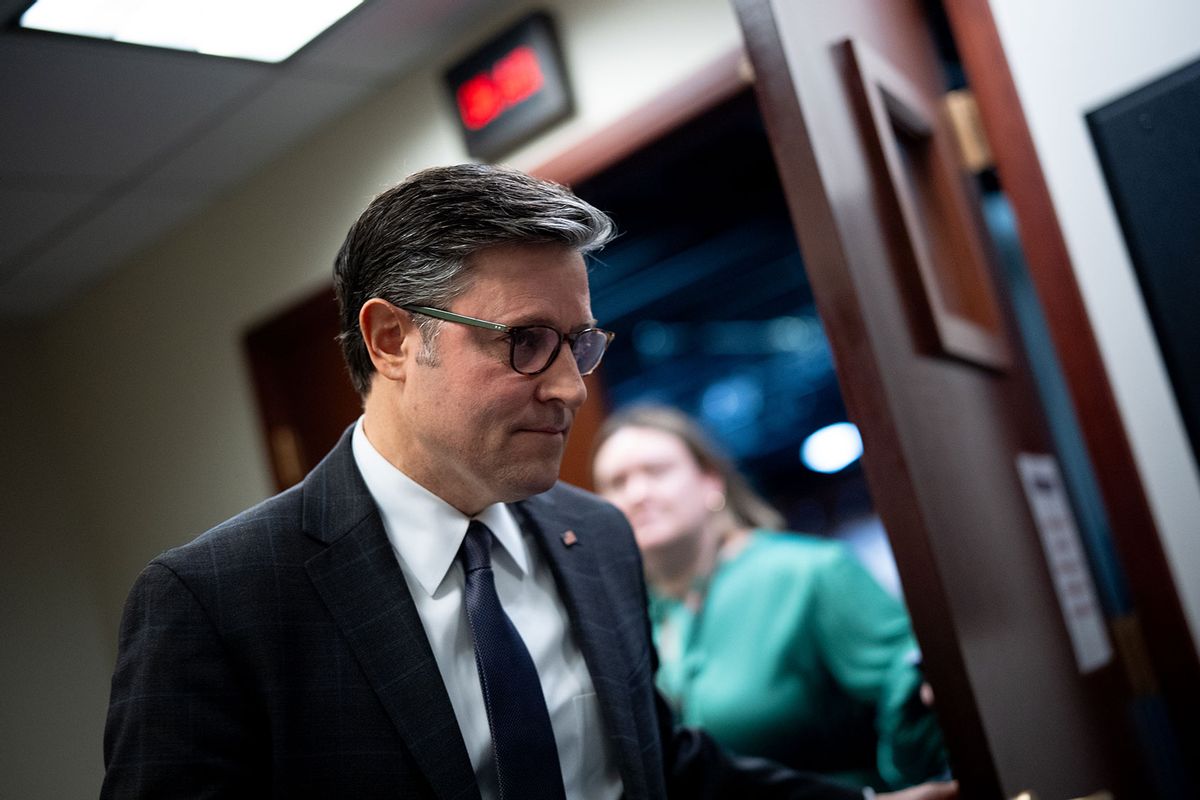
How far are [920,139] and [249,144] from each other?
3.63 ft

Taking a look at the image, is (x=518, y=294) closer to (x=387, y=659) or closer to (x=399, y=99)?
(x=387, y=659)

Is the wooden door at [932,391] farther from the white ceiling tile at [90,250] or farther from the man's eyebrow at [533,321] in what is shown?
the white ceiling tile at [90,250]

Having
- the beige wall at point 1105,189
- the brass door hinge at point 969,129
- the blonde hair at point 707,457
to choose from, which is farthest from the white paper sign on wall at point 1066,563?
the blonde hair at point 707,457

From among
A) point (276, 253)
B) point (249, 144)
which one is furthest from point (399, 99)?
point (249, 144)

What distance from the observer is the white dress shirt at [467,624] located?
3.75 feet

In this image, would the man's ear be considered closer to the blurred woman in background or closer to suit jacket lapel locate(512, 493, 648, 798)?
suit jacket lapel locate(512, 493, 648, 798)

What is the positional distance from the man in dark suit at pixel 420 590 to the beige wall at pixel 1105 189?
1.05 metres

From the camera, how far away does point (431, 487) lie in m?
1.20

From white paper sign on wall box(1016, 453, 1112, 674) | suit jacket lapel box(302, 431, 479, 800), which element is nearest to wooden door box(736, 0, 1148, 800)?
white paper sign on wall box(1016, 453, 1112, 674)

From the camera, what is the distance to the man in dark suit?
994 mm

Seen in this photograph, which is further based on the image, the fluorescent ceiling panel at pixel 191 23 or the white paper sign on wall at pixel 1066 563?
the white paper sign on wall at pixel 1066 563

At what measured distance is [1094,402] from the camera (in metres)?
1.86

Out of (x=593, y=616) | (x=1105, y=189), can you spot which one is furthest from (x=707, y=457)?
(x=593, y=616)

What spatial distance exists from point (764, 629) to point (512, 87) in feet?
4.22
